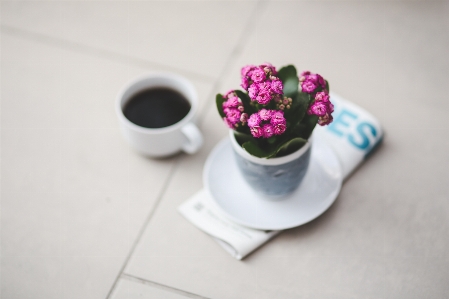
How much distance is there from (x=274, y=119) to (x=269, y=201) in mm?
208

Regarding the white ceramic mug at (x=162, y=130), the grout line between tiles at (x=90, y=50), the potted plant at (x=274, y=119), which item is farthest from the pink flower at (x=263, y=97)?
the grout line between tiles at (x=90, y=50)

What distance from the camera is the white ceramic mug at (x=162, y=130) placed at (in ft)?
2.31

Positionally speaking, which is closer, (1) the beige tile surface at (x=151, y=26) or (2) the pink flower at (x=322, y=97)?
(2) the pink flower at (x=322, y=97)

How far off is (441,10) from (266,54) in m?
0.40

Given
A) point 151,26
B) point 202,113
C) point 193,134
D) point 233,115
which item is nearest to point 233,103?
point 233,115

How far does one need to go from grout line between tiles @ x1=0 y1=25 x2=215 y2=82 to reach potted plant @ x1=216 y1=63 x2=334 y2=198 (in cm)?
31

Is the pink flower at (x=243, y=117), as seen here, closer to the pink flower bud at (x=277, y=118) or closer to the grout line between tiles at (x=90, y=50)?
the pink flower bud at (x=277, y=118)

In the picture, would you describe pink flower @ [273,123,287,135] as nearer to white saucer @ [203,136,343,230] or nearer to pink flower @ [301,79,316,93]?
pink flower @ [301,79,316,93]

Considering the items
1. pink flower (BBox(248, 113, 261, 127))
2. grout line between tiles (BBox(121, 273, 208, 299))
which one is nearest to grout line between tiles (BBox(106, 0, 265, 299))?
grout line between tiles (BBox(121, 273, 208, 299))

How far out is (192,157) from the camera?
78 cm

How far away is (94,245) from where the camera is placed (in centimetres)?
68

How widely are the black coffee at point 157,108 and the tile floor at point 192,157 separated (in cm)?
8

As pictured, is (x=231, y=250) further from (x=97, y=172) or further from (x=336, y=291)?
(x=97, y=172)

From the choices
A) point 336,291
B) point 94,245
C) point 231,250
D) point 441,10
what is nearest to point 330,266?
point 336,291
